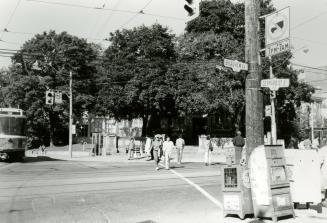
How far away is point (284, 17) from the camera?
978cm

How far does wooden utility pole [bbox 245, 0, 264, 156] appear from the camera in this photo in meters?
9.23

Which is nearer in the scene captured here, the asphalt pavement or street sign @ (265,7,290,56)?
the asphalt pavement

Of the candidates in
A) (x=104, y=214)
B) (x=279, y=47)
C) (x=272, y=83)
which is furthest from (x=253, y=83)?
(x=104, y=214)

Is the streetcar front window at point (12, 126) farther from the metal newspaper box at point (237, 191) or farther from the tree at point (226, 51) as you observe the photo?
the metal newspaper box at point (237, 191)

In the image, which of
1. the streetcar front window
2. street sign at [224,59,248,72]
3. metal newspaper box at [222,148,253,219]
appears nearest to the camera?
metal newspaper box at [222,148,253,219]

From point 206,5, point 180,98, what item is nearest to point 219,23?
point 206,5

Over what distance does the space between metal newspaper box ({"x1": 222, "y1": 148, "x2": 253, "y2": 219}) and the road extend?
Answer: 417 mm

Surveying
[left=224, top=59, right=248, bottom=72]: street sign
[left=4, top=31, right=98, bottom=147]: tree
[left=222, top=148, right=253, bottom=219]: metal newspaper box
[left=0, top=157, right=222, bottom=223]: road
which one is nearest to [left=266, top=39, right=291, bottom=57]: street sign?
[left=224, top=59, right=248, bottom=72]: street sign

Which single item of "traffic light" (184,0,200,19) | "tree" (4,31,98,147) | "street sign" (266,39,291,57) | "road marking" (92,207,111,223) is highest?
"tree" (4,31,98,147)

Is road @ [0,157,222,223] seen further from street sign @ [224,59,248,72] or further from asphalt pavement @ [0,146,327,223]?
street sign @ [224,59,248,72]

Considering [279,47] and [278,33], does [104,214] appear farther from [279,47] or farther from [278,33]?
[278,33]

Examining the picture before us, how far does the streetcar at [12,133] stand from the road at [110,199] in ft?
37.3

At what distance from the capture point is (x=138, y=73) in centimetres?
4569

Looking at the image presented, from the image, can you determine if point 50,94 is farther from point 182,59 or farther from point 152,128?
point 152,128
